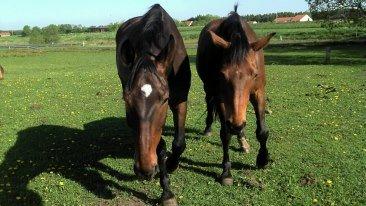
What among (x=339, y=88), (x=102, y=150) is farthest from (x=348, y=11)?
(x=102, y=150)

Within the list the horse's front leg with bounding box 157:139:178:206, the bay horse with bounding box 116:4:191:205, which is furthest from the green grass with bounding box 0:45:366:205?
the bay horse with bounding box 116:4:191:205

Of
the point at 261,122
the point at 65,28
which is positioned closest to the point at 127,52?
the point at 261,122

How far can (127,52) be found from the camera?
4.28 m

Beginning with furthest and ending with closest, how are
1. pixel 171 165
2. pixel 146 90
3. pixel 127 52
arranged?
pixel 171 165
pixel 127 52
pixel 146 90

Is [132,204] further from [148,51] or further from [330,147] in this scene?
[330,147]

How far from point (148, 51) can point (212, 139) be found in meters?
4.38

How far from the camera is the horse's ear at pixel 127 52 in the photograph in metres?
4.23

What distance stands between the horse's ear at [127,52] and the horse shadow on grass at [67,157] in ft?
7.14

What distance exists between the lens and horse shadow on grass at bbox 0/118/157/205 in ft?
19.8

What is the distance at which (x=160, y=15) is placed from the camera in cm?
545

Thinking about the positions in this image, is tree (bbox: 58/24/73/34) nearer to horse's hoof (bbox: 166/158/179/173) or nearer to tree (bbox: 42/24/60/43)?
tree (bbox: 42/24/60/43)

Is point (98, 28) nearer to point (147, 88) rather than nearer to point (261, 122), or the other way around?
point (261, 122)

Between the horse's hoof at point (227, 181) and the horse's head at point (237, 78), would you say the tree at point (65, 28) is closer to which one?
the horse's hoof at point (227, 181)

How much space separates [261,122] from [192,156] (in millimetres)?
1602
